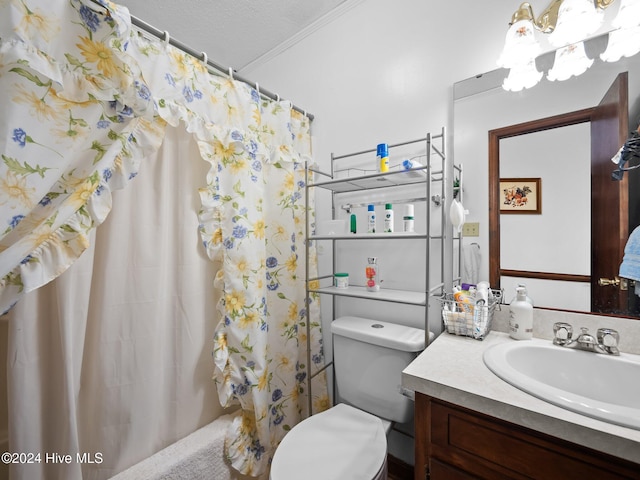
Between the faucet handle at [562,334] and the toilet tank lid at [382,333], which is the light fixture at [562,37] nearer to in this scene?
the faucet handle at [562,334]

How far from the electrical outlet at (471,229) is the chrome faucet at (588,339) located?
0.43 metres

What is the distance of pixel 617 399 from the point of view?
790 mm

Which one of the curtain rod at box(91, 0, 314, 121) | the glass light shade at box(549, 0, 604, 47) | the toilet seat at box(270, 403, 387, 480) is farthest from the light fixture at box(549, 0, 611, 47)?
the toilet seat at box(270, 403, 387, 480)

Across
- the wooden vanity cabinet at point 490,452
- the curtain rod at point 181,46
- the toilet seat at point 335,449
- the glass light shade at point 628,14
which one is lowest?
the toilet seat at point 335,449

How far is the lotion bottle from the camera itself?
3.26 feet

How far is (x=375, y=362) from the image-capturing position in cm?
124

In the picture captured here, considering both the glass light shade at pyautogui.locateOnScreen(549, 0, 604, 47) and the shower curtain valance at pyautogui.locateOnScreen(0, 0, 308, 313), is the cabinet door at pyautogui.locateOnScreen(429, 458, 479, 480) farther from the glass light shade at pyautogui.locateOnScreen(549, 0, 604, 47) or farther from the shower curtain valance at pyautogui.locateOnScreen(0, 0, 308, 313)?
the glass light shade at pyautogui.locateOnScreen(549, 0, 604, 47)

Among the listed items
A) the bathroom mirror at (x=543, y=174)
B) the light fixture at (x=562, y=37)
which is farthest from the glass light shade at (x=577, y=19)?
the bathroom mirror at (x=543, y=174)

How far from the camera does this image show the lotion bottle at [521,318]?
995 millimetres

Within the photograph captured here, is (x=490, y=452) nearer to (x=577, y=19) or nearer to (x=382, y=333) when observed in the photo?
(x=382, y=333)

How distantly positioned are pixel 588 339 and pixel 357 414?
0.87 meters

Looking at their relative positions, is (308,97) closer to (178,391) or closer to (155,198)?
(155,198)

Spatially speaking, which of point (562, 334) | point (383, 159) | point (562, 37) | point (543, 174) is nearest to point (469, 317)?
point (562, 334)

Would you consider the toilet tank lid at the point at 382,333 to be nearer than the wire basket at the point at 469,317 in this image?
No
